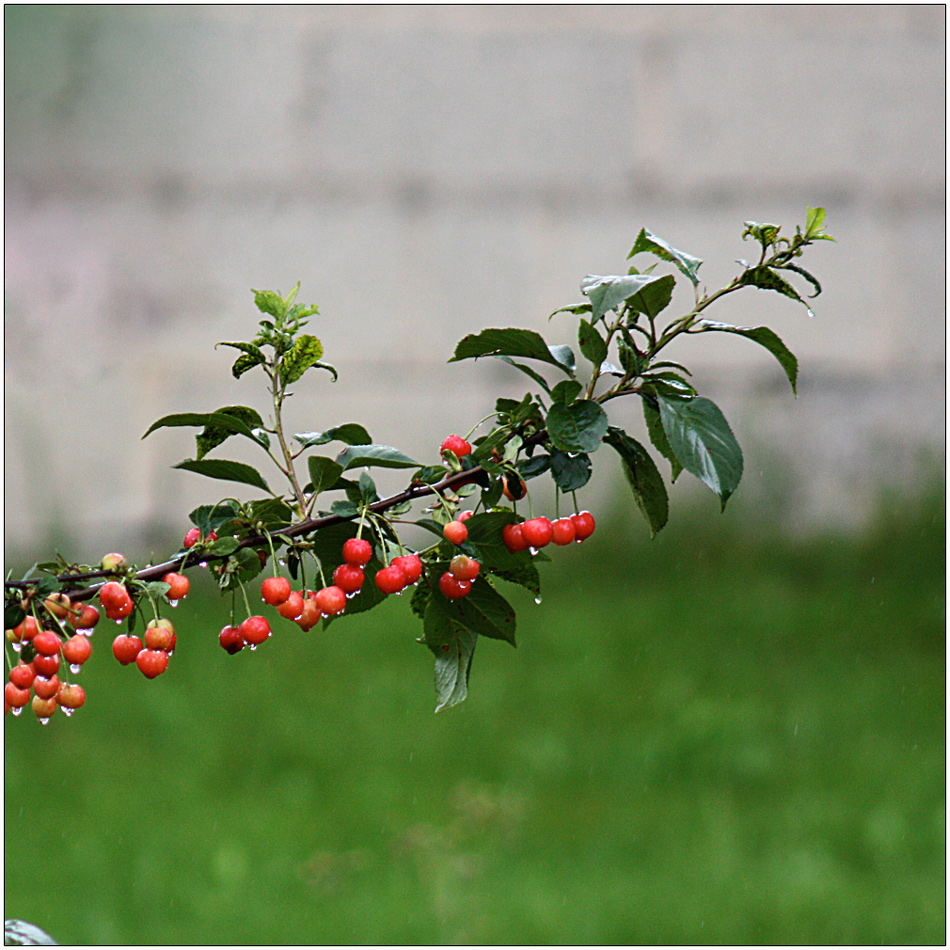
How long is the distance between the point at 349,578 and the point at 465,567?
5 cm

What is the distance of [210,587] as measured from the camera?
1956 mm

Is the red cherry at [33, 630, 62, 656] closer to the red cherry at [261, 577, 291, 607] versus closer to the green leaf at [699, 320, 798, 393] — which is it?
the red cherry at [261, 577, 291, 607]

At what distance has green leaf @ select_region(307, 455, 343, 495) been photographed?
412mm

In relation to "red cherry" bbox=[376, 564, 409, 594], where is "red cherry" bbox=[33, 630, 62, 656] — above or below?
below

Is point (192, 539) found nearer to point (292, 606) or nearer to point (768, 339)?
point (292, 606)

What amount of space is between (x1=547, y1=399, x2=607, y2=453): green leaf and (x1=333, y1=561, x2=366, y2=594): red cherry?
92 mm

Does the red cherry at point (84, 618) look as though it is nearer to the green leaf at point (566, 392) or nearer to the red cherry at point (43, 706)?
the red cherry at point (43, 706)

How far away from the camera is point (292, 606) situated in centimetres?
40

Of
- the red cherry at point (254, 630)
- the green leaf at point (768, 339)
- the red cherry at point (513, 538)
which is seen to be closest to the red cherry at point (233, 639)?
the red cherry at point (254, 630)

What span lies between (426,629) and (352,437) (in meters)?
0.08

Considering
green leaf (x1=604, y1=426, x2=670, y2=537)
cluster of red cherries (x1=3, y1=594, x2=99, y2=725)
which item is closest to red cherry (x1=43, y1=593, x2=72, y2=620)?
cluster of red cherries (x1=3, y1=594, x2=99, y2=725)

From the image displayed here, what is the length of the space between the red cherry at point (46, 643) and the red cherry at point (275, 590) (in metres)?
0.07

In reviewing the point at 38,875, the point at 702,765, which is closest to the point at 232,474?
the point at 38,875

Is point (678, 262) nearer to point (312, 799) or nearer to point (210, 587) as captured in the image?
point (312, 799)
